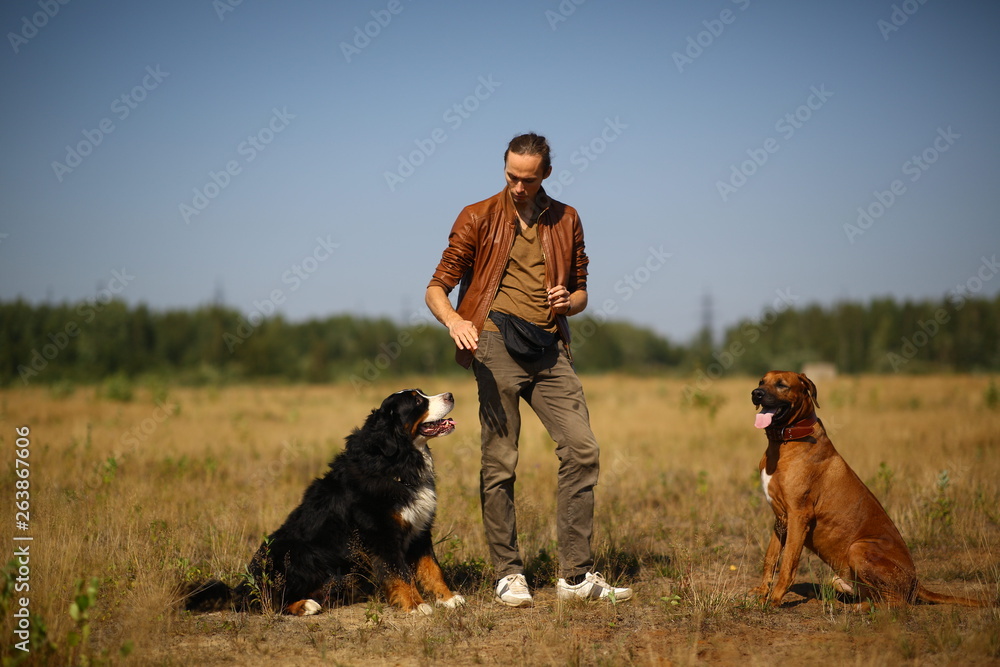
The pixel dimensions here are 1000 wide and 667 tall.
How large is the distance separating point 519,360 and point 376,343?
4694 cm

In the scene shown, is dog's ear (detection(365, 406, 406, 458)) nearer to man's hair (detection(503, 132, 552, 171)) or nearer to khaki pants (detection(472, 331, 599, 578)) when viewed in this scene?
khaki pants (detection(472, 331, 599, 578))

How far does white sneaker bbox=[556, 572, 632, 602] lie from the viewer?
4.45 meters

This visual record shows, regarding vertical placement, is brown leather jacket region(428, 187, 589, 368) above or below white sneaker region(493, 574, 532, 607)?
above

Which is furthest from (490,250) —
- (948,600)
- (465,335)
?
(948,600)

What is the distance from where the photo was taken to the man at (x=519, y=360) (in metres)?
4.44

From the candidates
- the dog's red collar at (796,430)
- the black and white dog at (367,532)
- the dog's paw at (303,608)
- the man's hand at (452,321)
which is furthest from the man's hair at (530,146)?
the dog's paw at (303,608)

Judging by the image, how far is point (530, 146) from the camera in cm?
423

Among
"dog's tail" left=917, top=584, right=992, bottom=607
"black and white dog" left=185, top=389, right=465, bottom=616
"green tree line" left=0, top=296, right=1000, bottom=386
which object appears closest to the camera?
"dog's tail" left=917, top=584, right=992, bottom=607

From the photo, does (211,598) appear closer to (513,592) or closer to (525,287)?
(513,592)

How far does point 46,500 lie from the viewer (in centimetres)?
554

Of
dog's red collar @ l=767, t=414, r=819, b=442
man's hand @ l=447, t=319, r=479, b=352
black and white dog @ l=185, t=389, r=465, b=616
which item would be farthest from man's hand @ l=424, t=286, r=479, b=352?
dog's red collar @ l=767, t=414, r=819, b=442

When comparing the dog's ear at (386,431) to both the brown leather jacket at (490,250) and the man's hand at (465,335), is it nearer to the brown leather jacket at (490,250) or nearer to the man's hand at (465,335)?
the brown leather jacket at (490,250)

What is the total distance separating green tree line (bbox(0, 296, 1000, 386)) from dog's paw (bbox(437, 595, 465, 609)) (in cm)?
2655

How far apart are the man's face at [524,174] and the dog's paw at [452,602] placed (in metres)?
2.46
